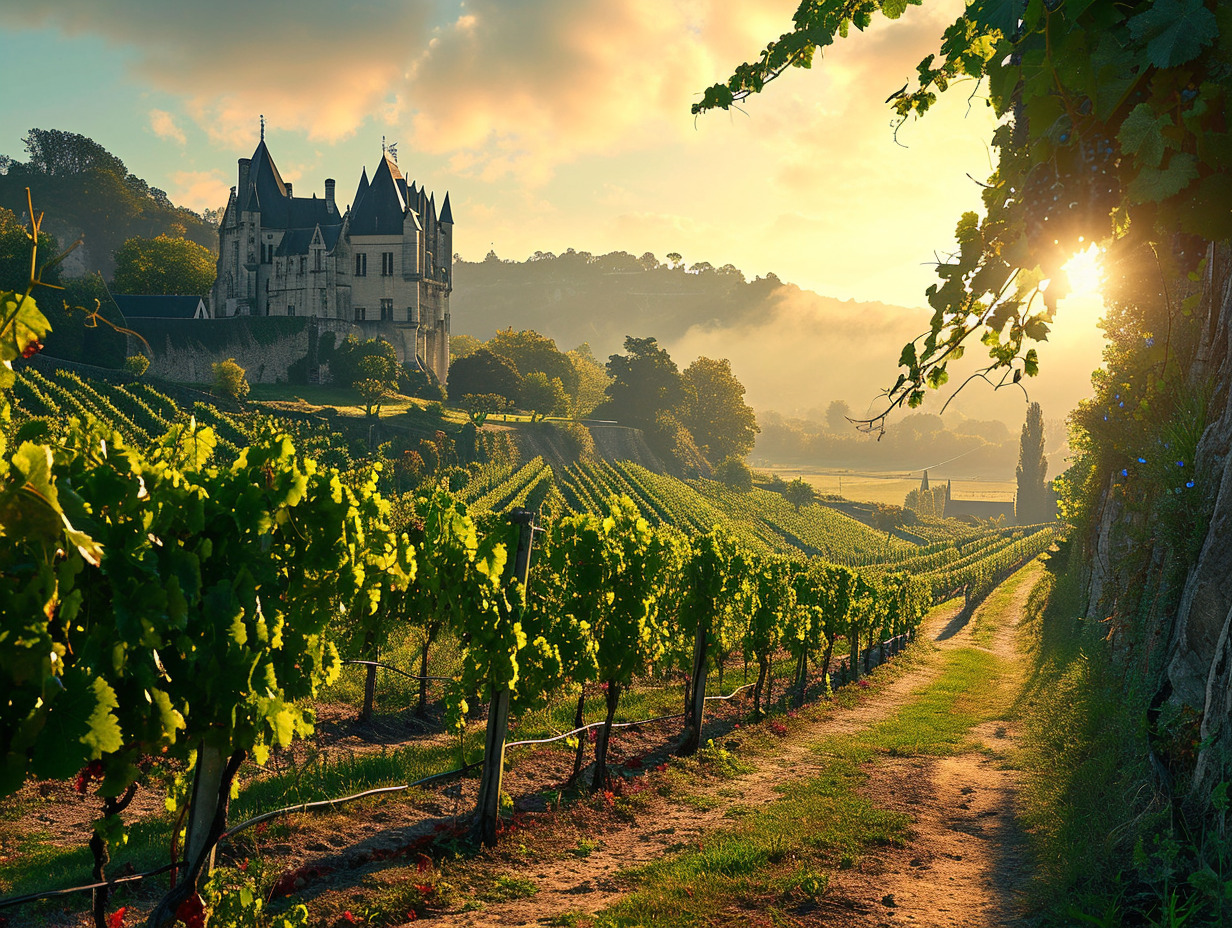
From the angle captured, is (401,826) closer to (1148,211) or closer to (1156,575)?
(1148,211)

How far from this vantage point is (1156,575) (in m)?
9.39

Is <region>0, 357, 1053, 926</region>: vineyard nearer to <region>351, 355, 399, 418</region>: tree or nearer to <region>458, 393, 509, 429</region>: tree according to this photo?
<region>351, 355, 399, 418</region>: tree

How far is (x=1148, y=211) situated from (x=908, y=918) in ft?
19.4

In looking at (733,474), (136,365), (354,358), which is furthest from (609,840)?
(733,474)

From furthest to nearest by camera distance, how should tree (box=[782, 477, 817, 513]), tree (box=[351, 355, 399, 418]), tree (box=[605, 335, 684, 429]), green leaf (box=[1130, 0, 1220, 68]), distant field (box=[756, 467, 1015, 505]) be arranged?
distant field (box=[756, 467, 1015, 505]), tree (box=[605, 335, 684, 429]), tree (box=[782, 477, 817, 513]), tree (box=[351, 355, 399, 418]), green leaf (box=[1130, 0, 1220, 68])

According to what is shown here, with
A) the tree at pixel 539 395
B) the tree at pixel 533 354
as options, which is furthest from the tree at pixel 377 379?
the tree at pixel 533 354

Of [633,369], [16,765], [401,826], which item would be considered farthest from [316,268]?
[16,765]

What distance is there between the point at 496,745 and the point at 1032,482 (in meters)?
117

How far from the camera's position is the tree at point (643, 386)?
91.1 metres

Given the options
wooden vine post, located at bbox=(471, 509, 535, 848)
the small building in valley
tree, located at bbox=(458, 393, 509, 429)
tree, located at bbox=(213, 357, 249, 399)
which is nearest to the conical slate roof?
the small building in valley

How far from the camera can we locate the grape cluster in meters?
2.43

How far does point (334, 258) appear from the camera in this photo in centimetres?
6675

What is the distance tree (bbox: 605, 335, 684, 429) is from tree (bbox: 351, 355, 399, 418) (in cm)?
3361

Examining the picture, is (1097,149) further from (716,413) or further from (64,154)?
(64,154)
